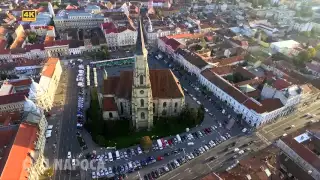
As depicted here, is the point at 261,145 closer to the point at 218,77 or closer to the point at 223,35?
the point at 218,77

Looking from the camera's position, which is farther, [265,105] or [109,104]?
[265,105]

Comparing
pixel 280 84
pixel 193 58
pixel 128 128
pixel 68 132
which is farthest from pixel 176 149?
pixel 193 58

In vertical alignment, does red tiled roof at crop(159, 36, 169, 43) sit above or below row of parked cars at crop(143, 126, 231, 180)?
above

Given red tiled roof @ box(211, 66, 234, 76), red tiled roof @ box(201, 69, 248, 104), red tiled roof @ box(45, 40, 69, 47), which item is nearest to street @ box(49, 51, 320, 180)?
red tiled roof @ box(201, 69, 248, 104)

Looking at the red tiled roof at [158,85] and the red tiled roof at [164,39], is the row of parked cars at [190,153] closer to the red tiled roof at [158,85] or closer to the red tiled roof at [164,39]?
the red tiled roof at [158,85]

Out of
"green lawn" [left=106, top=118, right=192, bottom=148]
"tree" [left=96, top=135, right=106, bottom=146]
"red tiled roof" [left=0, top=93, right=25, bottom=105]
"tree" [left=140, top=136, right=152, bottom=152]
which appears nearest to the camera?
"tree" [left=140, top=136, right=152, bottom=152]

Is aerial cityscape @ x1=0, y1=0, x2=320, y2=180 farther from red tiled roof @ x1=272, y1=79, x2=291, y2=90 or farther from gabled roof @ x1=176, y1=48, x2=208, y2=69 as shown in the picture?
red tiled roof @ x1=272, y1=79, x2=291, y2=90

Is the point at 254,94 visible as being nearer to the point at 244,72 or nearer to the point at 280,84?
the point at 280,84
